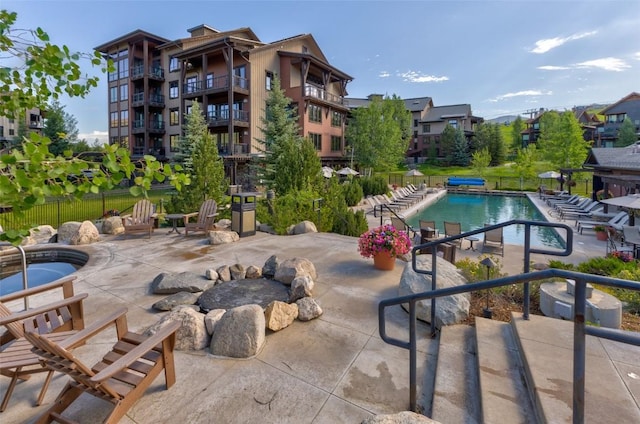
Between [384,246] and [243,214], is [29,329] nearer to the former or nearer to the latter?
[384,246]

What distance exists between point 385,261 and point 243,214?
5247 mm

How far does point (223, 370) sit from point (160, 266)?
4698 mm

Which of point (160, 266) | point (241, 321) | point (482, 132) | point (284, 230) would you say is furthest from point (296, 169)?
point (482, 132)

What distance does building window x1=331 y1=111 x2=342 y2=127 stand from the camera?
36.0 meters

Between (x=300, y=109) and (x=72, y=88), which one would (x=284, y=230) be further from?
(x=300, y=109)

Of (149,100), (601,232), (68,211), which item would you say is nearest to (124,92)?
(149,100)

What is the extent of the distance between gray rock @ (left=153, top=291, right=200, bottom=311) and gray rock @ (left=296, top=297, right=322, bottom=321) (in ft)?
5.84

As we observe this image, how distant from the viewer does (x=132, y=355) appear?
281cm

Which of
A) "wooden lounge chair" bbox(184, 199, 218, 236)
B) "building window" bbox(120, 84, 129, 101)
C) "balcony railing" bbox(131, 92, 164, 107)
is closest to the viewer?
"wooden lounge chair" bbox(184, 199, 218, 236)

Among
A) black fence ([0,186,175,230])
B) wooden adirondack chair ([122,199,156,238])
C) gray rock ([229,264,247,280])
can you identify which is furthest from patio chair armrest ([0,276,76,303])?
black fence ([0,186,175,230])

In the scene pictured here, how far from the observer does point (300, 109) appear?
3038 centimetres

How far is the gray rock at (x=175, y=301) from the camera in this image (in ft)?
17.3

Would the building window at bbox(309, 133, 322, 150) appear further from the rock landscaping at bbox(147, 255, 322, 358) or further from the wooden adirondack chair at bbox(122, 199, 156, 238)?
the rock landscaping at bbox(147, 255, 322, 358)

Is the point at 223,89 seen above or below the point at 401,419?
above
